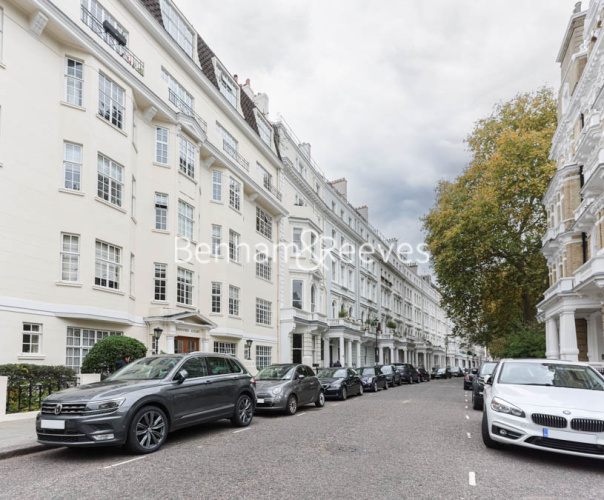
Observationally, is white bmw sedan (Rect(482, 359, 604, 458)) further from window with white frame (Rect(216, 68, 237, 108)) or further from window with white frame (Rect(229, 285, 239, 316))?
window with white frame (Rect(216, 68, 237, 108))

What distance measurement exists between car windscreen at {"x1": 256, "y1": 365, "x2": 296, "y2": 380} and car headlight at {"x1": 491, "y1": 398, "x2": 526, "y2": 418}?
302 inches

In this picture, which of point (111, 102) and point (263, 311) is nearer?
point (111, 102)

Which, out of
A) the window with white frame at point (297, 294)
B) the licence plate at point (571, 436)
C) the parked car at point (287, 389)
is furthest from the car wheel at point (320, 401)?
the window with white frame at point (297, 294)

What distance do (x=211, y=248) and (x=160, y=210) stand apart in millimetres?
4007

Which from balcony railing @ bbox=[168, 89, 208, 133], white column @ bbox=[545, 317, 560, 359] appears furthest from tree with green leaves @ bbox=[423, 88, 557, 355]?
balcony railing @ bbox=[168, 89, 208, 133]

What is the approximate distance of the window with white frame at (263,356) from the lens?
94.7 ft

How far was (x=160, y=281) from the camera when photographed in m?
20.7

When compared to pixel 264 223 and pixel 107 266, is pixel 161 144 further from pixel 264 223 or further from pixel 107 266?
pixel 264 223

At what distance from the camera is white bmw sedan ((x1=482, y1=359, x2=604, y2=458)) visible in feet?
23.5

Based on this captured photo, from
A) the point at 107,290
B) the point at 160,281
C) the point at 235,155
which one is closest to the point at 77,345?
the point at 107,290

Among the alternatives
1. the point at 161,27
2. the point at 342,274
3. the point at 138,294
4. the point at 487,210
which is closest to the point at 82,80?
the point at 161,27

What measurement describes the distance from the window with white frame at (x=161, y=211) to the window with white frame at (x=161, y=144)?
5.06 feet

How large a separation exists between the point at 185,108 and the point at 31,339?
41.3 feet

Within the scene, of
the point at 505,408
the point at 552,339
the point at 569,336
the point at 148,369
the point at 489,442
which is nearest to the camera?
the point at 505,408
